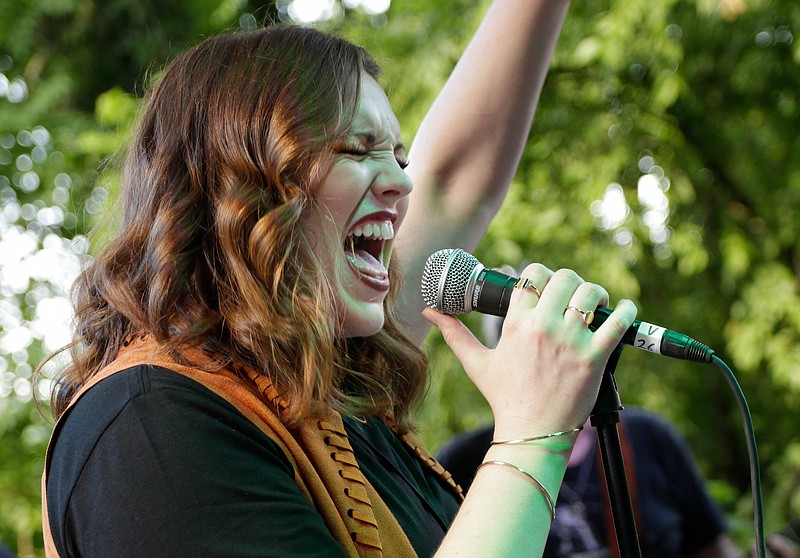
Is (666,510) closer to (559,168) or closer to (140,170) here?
(140,170)

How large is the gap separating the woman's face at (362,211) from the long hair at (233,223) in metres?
0.03

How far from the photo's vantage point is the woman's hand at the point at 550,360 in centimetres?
117

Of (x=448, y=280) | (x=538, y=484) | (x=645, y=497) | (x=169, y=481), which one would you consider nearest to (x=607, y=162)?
(x=645, y=497)

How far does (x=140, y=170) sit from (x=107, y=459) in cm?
55

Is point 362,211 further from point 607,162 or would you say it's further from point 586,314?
point 607,162

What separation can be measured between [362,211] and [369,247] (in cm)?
11

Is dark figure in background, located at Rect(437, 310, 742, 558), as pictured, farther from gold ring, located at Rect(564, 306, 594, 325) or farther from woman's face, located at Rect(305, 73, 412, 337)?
gold ring, located at Rect(564, 306, 594, 325)

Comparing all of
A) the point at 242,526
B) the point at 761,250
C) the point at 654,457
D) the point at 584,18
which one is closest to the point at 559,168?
the point at 584,18

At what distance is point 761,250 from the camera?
5.99 metres

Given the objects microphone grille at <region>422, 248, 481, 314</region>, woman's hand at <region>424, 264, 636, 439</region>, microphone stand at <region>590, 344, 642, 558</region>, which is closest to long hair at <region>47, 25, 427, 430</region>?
microphone grille at <region>422, 248, 481, 314</region>

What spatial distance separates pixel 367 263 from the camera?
149 centimetres

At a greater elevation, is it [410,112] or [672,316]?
[410,112]

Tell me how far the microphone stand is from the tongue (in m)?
0.42

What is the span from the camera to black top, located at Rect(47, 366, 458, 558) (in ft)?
3.37
